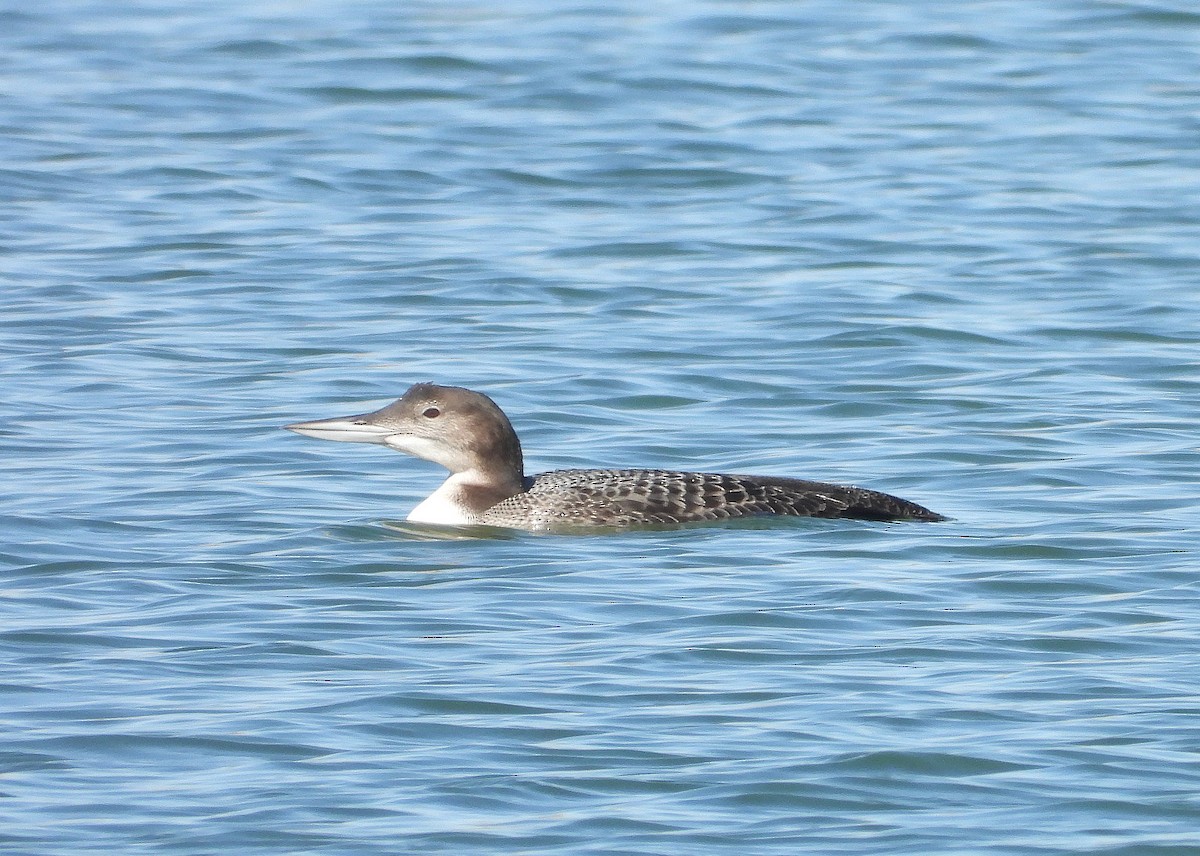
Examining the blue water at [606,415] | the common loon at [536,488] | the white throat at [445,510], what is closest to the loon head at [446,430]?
the common loon at [536,488]

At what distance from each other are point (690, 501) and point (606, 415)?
6.33ft

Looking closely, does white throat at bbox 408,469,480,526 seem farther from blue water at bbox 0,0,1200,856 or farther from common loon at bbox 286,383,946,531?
blue water at bbox 0,0,1200,856

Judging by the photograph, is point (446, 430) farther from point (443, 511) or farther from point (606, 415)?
point (606, 415)

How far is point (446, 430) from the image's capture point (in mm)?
8242

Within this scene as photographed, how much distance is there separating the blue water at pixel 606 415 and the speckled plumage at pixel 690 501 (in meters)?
0.09

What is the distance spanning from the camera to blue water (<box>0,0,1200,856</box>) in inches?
210

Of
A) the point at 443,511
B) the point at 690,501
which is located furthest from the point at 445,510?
the point at 690,501

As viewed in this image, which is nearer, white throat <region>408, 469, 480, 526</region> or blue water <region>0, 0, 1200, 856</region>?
blue water <region>0, 0, 1200, 856</region>

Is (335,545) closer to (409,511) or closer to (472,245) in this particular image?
(409,511)

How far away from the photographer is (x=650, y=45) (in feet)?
61.8

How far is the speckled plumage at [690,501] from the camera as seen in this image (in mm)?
7891

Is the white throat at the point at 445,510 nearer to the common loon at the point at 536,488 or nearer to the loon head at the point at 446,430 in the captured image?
the common loon at the point at 536,488

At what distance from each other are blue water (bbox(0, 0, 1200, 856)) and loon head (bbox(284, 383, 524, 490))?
0.34m

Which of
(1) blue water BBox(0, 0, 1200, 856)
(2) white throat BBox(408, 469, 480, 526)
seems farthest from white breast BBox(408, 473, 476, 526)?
(1) blue water BBox(0, 0, 1200, 856)
